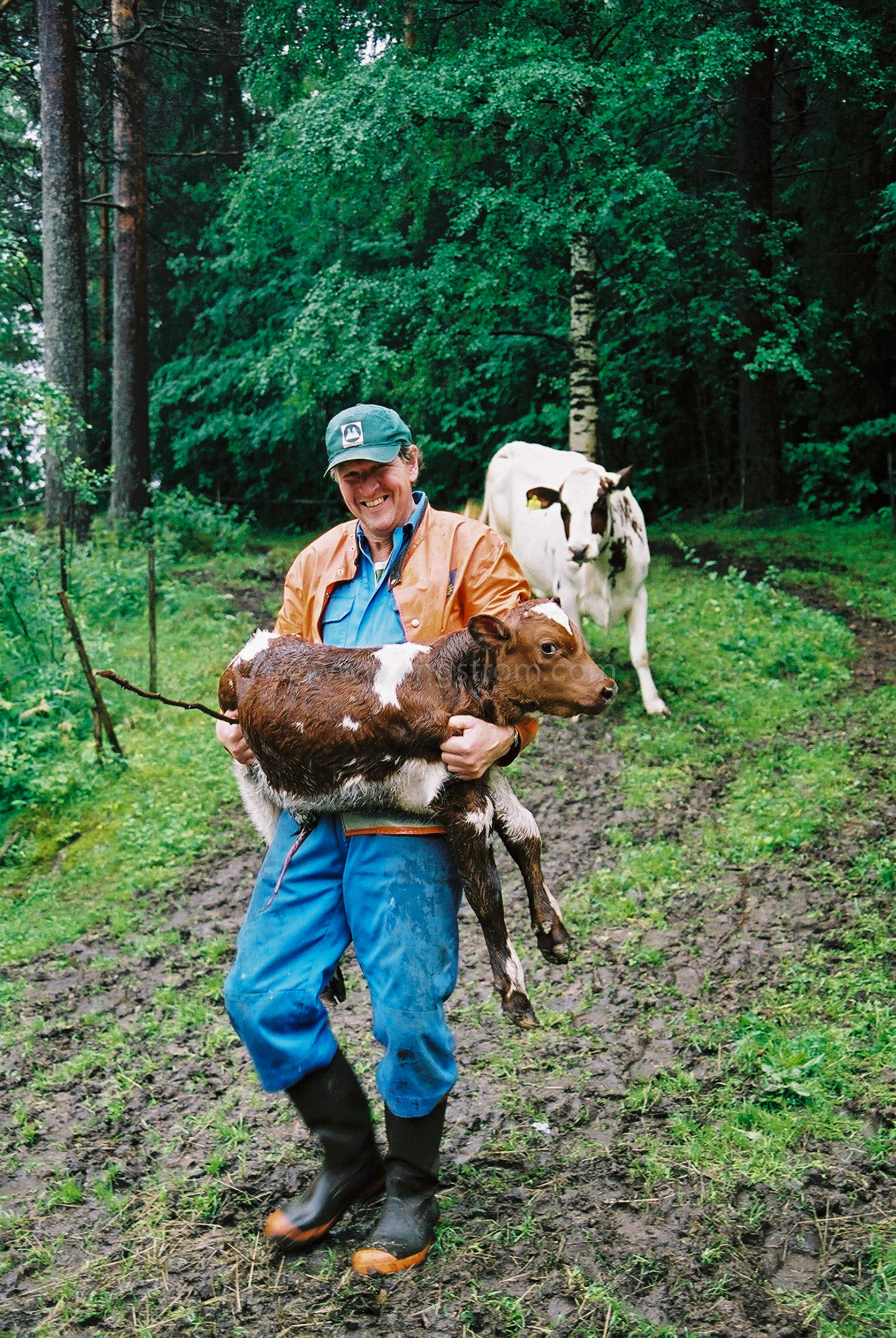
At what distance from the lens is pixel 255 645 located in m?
3.02

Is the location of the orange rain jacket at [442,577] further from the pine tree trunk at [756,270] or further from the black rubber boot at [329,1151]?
the pine tree trunk at [756,270]

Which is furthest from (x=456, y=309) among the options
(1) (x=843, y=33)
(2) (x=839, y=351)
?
(2) (x=839, y=351)

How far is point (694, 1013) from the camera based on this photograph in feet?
14.2

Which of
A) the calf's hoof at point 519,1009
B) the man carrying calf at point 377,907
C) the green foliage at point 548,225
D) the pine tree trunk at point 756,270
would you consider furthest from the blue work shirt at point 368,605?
the pine tree trunk at point 756,270

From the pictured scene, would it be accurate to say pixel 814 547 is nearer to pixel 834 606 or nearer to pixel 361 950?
pixel 834 606

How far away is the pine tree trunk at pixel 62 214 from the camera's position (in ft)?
37.6

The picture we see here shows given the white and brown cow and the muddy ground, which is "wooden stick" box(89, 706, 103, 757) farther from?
the white and brown cow

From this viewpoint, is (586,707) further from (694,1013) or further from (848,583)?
(848,583)

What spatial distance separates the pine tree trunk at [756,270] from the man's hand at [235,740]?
978 centimetres

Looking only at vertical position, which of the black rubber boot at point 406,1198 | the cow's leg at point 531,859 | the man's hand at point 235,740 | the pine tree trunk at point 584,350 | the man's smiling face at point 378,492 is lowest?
the black rubber boot at point 406,1198

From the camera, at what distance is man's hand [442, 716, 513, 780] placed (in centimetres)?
263

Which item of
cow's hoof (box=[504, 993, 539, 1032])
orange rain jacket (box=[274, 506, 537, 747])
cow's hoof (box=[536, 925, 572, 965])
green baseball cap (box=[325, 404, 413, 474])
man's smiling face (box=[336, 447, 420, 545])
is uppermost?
green baseball cap (box=[325, 404, 413, 474])

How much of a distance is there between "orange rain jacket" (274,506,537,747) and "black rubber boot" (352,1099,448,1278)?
1073 mm

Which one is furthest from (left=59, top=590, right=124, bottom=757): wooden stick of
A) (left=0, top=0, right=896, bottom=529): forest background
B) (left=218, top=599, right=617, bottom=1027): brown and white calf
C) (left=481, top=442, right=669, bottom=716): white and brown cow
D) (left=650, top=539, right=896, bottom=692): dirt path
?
A: (left=650, top=539, right=896, bottom=692): dirt path
